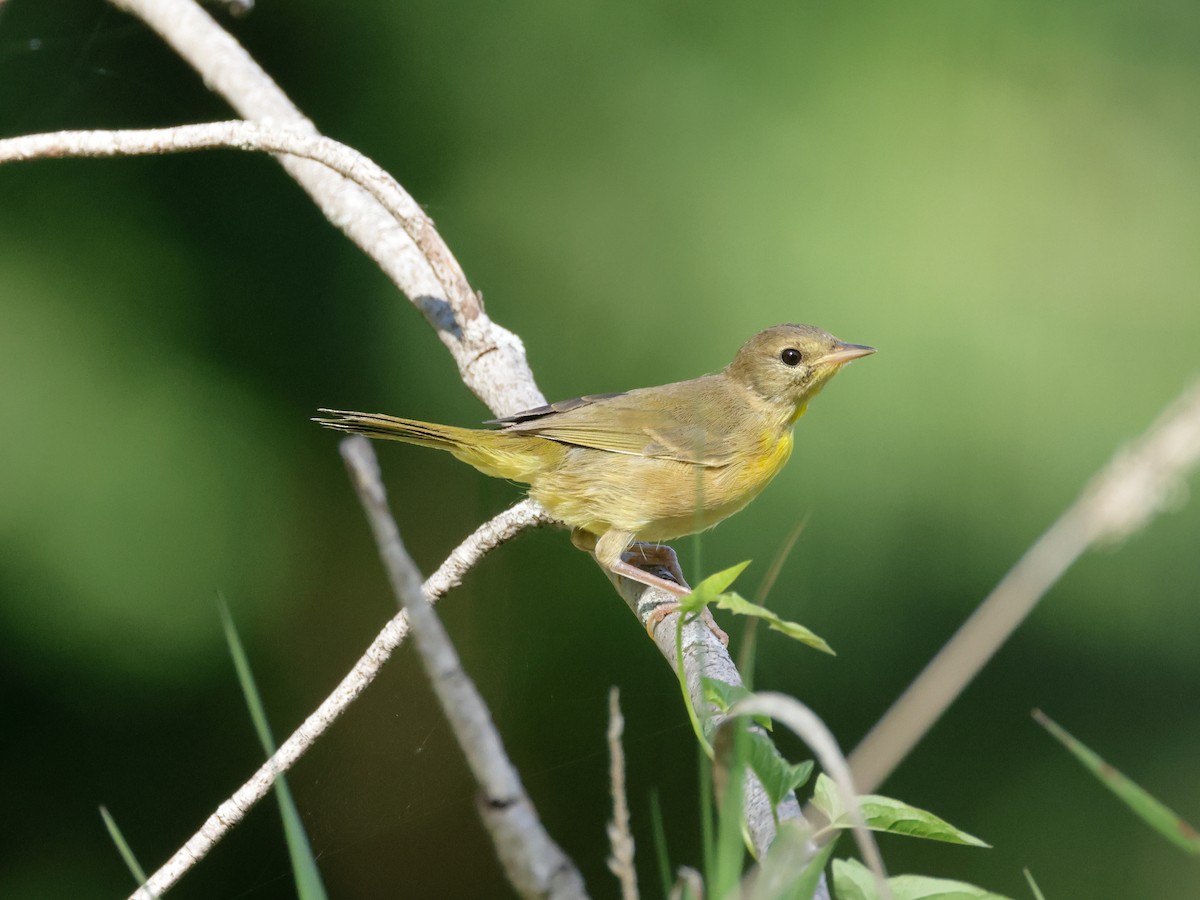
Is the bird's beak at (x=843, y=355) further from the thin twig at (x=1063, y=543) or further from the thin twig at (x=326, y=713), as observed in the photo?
the thin twig at (x=1063, y=543)

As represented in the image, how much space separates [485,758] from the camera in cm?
67

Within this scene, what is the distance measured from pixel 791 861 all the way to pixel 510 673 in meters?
2.49

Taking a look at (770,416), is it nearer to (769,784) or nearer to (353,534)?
(353,534)

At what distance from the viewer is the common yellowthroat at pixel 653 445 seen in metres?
2.57

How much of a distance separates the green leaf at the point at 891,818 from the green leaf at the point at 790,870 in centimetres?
4

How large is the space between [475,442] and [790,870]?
1.85m

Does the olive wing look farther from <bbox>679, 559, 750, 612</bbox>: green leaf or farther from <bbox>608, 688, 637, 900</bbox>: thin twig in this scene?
<bbox>608, 688, 637, 900</bbox>: thin twig

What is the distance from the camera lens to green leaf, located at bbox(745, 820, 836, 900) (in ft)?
2.51

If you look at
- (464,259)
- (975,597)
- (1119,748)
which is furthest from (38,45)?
(1119,748)

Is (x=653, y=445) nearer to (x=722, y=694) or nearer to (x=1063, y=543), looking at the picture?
(x=722, y=694)

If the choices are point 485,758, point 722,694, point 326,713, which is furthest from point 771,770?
point 326,713

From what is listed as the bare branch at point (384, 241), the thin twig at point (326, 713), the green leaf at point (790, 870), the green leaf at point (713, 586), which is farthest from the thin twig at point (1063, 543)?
the bare branch at point (384, 241)

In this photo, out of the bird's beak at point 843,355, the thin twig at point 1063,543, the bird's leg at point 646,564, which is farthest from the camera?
the bird's beak at point 843,355

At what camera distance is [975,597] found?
333cm
